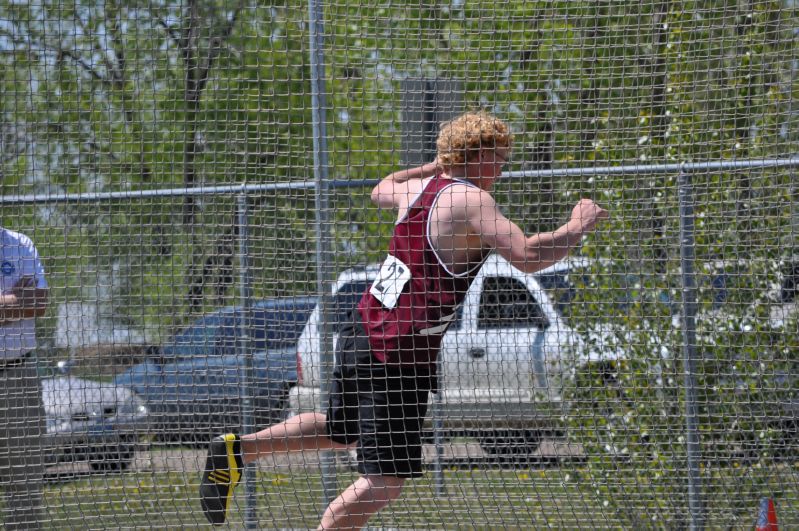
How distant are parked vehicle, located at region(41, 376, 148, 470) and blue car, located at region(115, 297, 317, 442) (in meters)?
0.08

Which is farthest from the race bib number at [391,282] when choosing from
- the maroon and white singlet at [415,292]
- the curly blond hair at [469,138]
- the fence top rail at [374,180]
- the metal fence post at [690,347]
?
the metal fence post at [690,347]

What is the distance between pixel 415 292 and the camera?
3.33m

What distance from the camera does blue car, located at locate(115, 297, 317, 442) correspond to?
165 inches

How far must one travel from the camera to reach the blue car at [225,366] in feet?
13.8

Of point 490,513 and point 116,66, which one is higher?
point 116,66

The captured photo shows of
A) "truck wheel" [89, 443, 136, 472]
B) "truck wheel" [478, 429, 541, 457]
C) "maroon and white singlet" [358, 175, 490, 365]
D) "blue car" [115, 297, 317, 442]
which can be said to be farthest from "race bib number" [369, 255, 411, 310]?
"truck wheel" [89, 443, 136, 472]

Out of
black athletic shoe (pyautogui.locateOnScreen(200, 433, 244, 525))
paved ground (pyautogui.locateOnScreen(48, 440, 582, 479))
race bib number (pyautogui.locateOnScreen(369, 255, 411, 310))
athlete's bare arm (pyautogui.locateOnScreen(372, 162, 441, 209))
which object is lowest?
paved ground (pyautogui.locateOnScreen(48, 440, 582, 479))

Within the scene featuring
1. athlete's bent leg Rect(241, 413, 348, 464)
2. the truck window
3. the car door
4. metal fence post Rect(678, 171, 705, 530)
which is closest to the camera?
athlete's bent leg Rect(241, 413, 348, 464)

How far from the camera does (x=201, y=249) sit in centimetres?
441

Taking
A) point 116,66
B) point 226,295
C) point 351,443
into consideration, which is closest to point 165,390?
point 226,295

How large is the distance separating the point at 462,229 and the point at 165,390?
1824 mm

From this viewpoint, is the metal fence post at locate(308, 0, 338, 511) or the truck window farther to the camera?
the truck window

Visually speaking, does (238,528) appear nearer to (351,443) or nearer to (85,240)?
(351,443)

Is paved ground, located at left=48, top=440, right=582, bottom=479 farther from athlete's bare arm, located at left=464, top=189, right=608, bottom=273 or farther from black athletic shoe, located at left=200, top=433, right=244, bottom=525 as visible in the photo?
athlete's bare arm, located at left=464, top=189, right=608, bottom=273
